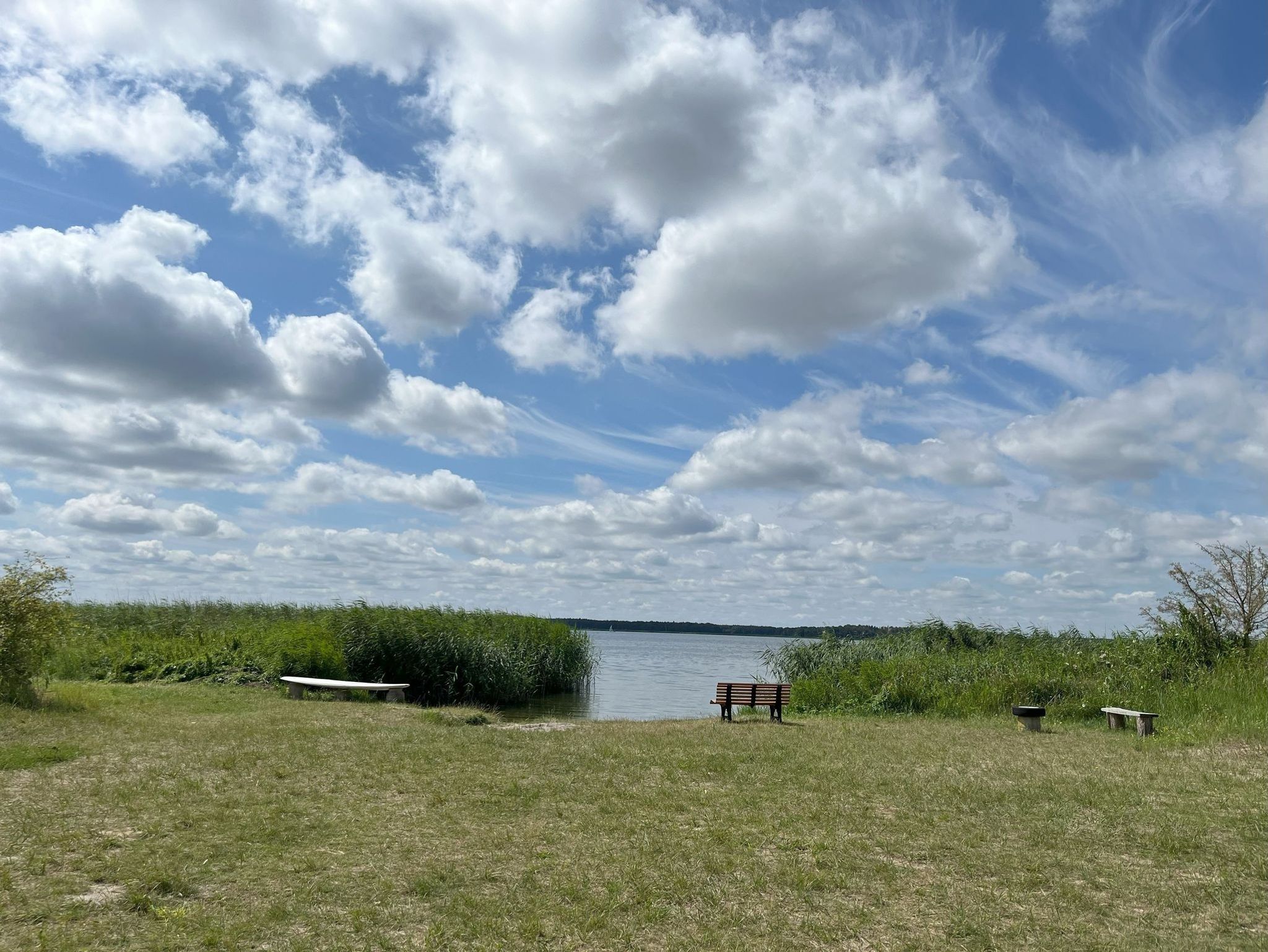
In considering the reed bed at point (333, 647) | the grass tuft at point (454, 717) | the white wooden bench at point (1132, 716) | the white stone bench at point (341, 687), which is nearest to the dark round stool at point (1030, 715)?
the white wooden bench at point (1132, 716)

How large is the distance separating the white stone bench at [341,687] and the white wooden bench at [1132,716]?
14.8m

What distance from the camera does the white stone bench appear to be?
20.0 m

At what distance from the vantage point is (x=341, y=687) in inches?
792

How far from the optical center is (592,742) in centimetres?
1415

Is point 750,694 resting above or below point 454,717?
above

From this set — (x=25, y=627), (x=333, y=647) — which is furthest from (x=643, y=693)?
(x=25, y=627)

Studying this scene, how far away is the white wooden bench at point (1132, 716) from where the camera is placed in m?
16.1

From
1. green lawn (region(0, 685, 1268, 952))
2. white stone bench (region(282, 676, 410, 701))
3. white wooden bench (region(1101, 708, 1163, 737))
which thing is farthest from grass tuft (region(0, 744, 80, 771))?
white wooden bench (region(1101, 708, 1163, 737))

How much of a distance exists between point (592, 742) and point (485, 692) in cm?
1339

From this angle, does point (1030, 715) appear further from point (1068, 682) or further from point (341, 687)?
point (341, 687)

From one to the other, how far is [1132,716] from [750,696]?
307 inches

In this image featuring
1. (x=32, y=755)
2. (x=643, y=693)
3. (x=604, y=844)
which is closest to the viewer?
(x=604, y=844)

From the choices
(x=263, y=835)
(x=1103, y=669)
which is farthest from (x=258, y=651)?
(x=1103, y=669)

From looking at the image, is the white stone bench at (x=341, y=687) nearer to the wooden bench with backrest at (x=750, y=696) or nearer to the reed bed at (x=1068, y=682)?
the wooden bench with backrest at (x=750, y=696)
